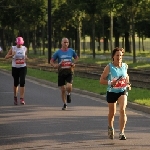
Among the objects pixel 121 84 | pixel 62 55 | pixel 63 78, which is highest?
pixel 62 55

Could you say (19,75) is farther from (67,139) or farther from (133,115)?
(67,139)

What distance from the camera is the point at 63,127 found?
1235 cm

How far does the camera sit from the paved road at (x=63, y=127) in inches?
402

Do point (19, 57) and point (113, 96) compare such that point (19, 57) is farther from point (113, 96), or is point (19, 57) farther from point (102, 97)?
point (113, 96)

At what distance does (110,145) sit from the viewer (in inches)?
399

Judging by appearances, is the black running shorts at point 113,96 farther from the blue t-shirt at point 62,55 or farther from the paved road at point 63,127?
the blue t-shirt at point 62,55

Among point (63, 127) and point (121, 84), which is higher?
point (121, 84)

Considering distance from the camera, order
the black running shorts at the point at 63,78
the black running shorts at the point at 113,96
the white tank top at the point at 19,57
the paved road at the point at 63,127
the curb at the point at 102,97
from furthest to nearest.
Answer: the white tank top at the point at 19,57, the black running shorts at the point at 63,78, the curb at the point at 102,97, the black running shorts at the point at 113,96, the paved road at the point at 63,127

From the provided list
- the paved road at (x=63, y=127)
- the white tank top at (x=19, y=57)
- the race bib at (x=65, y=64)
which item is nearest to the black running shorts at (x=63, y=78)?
the race bib at (x=65, y=64)

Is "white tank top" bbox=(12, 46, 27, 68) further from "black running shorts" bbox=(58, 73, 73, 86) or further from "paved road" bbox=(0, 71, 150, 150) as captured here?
"black running shorts" bbox=(58, 73, 73, 86)

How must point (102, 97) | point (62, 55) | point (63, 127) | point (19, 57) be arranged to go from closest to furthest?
point (63, 127) → point (62, 55) → point (19, 57) → point (102, 97)

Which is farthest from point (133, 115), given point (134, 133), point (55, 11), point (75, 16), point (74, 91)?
point (55, 11)

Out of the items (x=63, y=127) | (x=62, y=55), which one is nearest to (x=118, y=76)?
(x=63, y=127)

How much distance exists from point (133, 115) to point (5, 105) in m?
3.97
